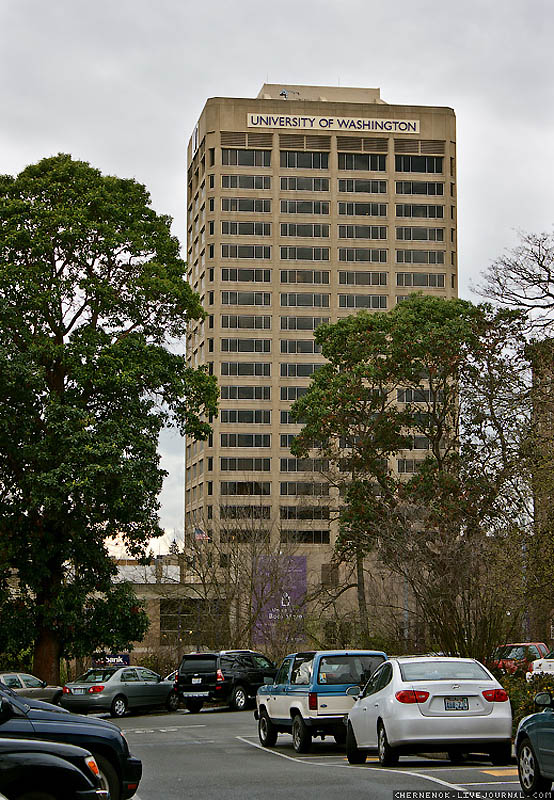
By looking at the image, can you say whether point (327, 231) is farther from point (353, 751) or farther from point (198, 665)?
point (353, 751)

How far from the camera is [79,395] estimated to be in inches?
1399

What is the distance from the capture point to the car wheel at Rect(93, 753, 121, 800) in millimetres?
11578

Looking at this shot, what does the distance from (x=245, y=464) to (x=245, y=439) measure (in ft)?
7.46

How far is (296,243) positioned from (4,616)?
246 ft

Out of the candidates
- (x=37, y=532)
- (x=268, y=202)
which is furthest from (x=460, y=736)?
(x=268, y=202)

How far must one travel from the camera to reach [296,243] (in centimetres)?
10625

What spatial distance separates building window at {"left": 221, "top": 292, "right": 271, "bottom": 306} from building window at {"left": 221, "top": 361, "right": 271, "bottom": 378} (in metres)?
5.48

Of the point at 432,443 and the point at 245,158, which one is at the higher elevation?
the point at 245,158

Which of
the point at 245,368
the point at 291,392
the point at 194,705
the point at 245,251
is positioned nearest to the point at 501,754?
the point at 194,705

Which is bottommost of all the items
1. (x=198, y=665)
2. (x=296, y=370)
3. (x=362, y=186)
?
(x=198, y=665)

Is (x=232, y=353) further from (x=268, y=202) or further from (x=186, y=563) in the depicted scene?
(x=186, y=563)

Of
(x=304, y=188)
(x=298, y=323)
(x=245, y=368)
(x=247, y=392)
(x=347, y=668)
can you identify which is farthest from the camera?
(x=304, y=188)

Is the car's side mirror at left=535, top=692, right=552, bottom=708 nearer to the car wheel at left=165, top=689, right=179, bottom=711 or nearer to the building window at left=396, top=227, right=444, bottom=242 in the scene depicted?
the car wheel at left=165, top=689, right=179, bottom=711

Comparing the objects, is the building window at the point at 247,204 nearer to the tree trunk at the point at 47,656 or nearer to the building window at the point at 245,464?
the building window at the point at 245,464
